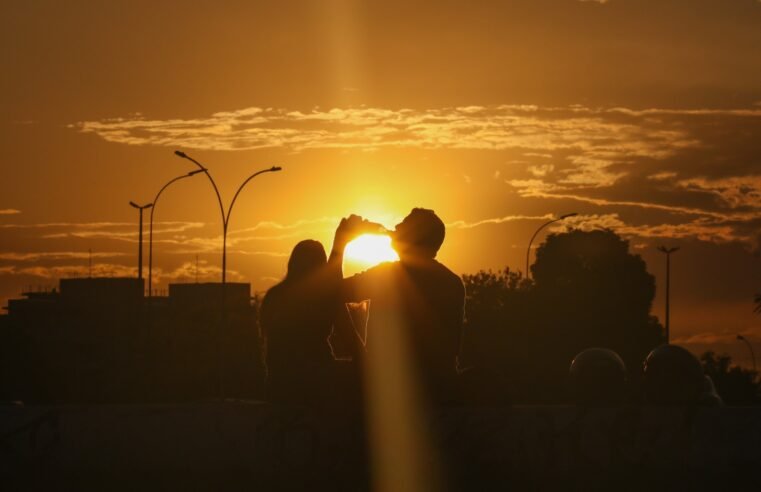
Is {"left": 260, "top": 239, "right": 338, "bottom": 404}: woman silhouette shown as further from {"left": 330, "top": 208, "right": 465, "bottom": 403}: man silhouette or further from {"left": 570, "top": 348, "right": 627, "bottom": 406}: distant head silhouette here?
{"left": 570, "top": 348, "right": 627, "bottom": 406}: distant head silhouette

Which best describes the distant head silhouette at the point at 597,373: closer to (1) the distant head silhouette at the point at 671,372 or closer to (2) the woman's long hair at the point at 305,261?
(1) the distant head silhouette at the point at 671,372

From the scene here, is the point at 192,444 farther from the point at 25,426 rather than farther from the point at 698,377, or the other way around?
the point at 698,377

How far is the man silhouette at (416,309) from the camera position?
10914mm

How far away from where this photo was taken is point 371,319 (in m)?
11.1

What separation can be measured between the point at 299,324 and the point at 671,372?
989cm

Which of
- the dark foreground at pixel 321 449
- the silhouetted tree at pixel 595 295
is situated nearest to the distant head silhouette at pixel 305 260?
the dark foreground at pixel 321 449

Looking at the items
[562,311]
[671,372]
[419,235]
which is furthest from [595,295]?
[419,235]

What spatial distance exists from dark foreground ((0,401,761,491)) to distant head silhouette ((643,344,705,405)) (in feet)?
18.4

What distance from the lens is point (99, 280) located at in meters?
179

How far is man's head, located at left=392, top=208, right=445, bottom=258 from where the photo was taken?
11555 mm

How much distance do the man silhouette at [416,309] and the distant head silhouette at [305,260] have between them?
246 mm

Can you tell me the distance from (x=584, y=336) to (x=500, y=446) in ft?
258

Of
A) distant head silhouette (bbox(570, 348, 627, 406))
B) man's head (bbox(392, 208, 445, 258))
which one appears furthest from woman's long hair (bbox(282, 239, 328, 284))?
distant head silhouette (bbox(570, 348, 627, 406))

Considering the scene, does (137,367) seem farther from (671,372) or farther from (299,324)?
(299,324)
